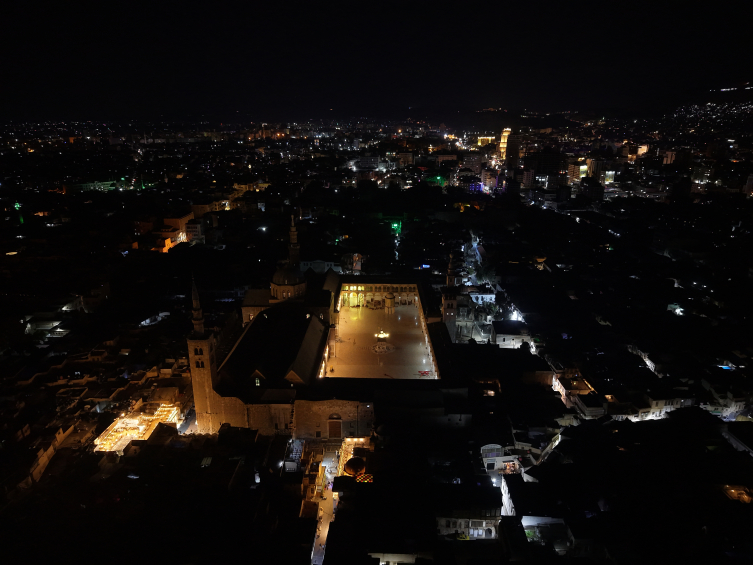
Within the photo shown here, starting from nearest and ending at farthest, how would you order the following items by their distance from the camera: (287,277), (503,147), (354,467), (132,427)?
(354,467)
(132,427)
(287,277)
(503,147)

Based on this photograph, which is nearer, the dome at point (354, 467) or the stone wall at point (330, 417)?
the dome at point (354, 467)

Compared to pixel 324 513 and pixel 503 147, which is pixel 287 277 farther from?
pixel 503 147

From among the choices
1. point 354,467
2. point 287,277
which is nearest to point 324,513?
point 354,467

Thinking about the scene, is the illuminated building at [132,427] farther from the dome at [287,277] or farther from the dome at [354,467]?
the dome at [287,277]

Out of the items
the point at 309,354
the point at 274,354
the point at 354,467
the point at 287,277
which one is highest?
the point at 287,277

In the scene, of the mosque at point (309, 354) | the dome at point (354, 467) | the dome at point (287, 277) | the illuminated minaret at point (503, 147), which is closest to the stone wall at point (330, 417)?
the mosque at point (309, 354)
